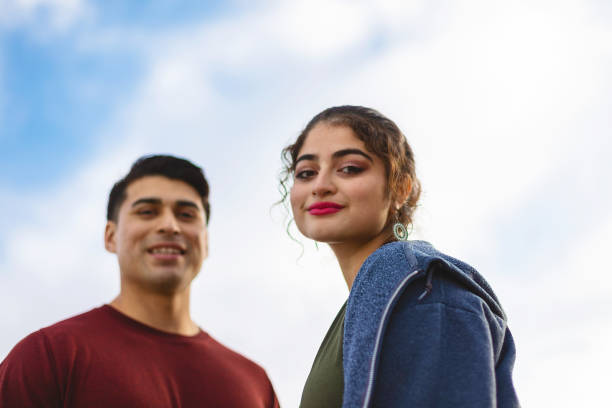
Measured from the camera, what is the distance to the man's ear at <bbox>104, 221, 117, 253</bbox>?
4.66 m

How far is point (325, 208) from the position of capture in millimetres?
3371

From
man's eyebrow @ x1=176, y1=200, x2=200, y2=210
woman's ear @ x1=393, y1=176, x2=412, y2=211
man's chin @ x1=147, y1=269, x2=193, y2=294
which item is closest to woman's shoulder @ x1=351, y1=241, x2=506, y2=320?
woman's ear @ x1=393, y1=176, x2=412, y2=211

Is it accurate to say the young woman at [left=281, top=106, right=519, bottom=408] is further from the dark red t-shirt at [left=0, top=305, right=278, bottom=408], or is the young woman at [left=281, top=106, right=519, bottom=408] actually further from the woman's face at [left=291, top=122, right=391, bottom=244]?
the dark red t-shirt at [left=0, top=305, right=278, bottom=408]

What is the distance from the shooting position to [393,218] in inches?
139

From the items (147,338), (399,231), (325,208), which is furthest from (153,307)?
(399,231)

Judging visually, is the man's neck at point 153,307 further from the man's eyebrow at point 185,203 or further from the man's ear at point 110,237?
the man's eyebrow at point 185,203

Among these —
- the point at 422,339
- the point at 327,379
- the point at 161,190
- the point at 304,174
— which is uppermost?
the point at 161,190

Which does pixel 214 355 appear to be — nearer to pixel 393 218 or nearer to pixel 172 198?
pixel 172 198

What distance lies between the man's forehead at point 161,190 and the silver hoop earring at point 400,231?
5.85 ft

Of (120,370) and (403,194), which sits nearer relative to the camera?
(403,194)

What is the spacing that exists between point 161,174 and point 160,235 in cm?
53

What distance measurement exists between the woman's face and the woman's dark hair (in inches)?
1.7

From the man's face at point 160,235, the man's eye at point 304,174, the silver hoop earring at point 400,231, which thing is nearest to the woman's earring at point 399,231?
the silver hoop earring at point 400,231

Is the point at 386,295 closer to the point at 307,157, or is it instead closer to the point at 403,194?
the point at 403,194
